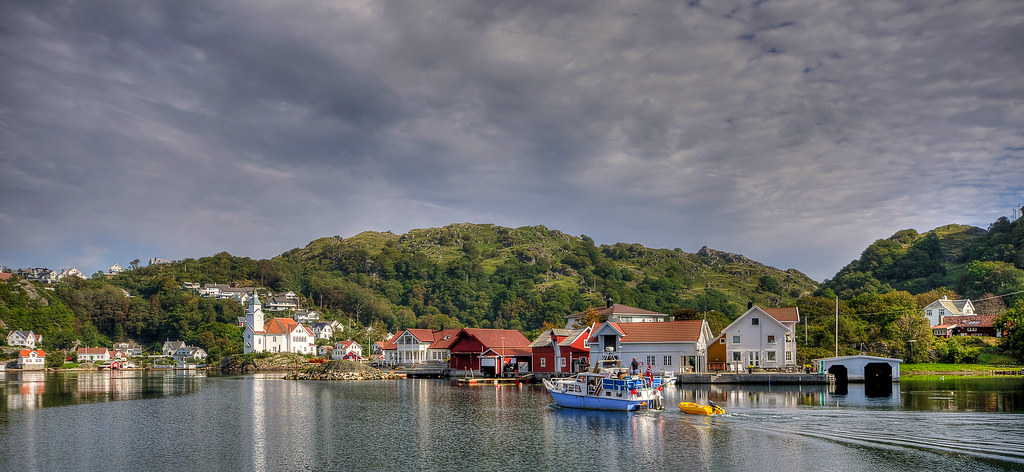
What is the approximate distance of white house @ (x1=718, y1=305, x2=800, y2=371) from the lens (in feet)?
208

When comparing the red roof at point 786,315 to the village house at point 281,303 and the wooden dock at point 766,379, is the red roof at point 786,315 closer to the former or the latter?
the wooden dock at point 766,379

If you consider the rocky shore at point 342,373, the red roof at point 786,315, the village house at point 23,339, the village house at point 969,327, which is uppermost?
the red roof at point 786,315

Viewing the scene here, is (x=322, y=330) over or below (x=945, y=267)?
below

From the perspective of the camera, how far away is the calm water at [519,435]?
976 inches

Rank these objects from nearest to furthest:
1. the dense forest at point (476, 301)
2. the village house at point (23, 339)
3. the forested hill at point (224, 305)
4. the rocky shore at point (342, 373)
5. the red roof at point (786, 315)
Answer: the red roof at point (786, 315) < the dense forest at point (476, 301) < the rocky shore at point (342, 373) < the village house at point (23, 339) < the forested hill at point (224, 305)

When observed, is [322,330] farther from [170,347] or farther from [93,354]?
[93,354]

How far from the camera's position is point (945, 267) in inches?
6038

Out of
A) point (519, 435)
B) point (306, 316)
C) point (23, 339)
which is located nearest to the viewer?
point (519, 435)

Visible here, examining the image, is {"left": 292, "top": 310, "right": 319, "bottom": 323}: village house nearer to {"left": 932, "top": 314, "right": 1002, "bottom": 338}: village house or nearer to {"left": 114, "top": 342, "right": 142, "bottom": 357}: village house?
{"left": 114, "top": 342, "right": 142, "bottom": 357}: village house

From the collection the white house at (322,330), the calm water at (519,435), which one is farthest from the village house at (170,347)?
the calm water at (519,435)

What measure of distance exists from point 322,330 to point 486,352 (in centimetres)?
7913

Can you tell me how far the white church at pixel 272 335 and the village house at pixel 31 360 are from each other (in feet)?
125

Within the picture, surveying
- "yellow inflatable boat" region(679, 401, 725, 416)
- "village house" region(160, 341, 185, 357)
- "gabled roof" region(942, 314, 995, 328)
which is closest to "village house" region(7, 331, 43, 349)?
"village house" region(160, 341, 185, 357)

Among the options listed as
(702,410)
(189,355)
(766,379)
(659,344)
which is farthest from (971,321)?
(189,355)
